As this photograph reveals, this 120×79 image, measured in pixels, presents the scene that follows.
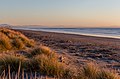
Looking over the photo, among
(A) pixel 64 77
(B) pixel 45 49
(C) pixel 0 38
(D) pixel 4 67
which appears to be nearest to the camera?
(A) pixel 64 77

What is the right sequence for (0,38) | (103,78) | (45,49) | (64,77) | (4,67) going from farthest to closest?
(0,38)
(45,49)
(4,67)
(64,77)
(103,78)

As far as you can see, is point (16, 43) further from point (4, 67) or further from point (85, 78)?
point (85, 78)

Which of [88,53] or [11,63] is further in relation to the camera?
[88,53]

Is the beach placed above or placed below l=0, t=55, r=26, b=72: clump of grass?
below

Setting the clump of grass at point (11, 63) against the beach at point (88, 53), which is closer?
the clump of grass at point (11, 63)

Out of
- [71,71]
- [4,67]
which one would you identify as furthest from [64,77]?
[4,67]

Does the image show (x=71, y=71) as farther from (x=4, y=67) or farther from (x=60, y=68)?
(x=4, y=67)

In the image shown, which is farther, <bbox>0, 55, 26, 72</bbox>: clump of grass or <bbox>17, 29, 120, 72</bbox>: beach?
<bbox>17, 29, 120, 72</bbox>: beach

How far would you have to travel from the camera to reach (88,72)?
682 centimetres

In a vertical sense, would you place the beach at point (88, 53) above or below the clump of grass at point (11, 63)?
below

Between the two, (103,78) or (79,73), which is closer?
(103,78)

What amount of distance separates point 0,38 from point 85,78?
9133 millimetres

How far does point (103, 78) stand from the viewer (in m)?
6.46

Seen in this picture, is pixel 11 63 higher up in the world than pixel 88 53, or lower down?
higher up
